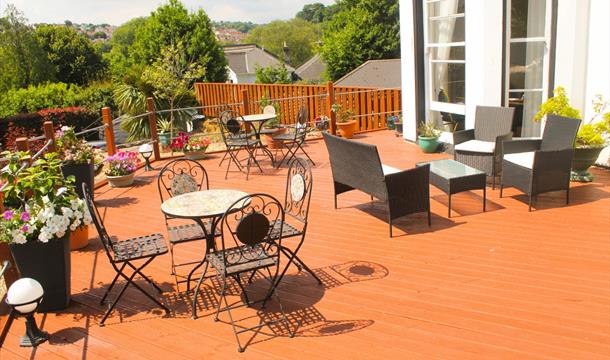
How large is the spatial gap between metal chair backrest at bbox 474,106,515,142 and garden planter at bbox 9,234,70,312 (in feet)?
17.4

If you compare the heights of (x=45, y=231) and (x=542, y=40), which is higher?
(x=542, y=40)

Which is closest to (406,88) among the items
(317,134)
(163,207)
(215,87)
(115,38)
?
(317,134)

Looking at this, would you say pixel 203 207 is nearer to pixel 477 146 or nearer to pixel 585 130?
pixel 477 146

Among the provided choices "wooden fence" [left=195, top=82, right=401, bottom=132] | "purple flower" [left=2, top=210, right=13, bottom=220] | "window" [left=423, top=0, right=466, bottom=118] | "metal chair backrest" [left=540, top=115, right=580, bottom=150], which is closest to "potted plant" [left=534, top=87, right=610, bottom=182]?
"metal chair backrest" [left=540, top=115, right=580, bottom=150]

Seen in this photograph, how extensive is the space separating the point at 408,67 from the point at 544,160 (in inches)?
166

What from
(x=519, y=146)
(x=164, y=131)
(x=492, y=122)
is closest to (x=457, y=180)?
(x=519, y=146)

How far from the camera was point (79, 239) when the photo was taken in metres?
5.35

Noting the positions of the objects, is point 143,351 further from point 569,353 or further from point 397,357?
point 569,353

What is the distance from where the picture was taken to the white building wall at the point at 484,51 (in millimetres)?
7273

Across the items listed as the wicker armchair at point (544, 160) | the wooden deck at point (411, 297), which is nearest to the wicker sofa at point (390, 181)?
the wooden deck at point (411, 297)

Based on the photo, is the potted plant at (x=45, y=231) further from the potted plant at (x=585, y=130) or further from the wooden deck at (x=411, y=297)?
the potted plant at (x=585, y=130)

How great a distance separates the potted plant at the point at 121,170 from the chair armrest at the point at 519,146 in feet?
16.7

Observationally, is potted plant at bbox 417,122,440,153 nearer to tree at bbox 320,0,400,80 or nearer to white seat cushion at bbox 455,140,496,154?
white seat cushion at bbox 455,140,496,154

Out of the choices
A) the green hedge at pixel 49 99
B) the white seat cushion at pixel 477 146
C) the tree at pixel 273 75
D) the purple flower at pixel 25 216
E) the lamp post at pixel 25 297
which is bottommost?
the lamp post at pixel 25 297
